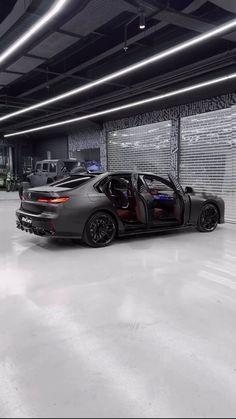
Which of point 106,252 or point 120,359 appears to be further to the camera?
point 106,252

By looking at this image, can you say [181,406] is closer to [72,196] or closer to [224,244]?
[72,196]

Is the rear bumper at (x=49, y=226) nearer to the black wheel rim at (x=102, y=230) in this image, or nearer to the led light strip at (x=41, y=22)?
the black wheel rim at (x=102, y=230)

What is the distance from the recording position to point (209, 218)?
666 cm

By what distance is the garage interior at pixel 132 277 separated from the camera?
1.88 metres

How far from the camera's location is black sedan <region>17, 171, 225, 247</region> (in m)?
5.00

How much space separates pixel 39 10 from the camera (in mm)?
4207

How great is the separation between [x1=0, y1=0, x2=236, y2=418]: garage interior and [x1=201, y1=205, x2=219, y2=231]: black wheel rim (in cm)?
24

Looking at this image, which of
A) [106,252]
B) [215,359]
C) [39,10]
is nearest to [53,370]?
[215,359]

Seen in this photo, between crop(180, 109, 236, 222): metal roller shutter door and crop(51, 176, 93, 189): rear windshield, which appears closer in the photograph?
crop(51, 176, 93, 189): rear windshield

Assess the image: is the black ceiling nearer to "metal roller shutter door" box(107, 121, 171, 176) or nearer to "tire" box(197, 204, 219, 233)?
"metal roller shutter door" box(107, 121, 171, 176)

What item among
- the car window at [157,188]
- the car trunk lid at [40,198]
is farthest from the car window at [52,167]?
the car trunk lid at [40,198]

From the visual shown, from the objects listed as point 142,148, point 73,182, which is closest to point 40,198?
point 73,182

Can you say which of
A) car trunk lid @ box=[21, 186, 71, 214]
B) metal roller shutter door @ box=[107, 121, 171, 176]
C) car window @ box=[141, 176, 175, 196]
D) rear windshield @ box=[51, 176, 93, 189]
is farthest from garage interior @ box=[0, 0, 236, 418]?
rear windshield @ box=[51, 176, 93, 189]

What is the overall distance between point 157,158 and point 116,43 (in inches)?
196
